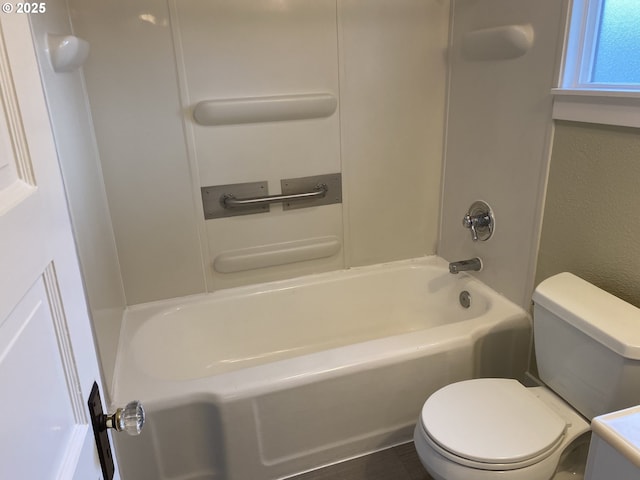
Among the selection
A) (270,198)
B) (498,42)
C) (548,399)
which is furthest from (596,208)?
(270,198)

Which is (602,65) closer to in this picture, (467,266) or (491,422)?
(467,266)

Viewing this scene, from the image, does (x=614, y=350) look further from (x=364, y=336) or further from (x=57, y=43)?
(x=57, y=43)

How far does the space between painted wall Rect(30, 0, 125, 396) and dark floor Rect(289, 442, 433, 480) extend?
0.86 m

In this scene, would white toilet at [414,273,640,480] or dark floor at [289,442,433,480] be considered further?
dark floor at [289,442,433,480]

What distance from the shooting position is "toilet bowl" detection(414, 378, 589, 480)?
4.08ft

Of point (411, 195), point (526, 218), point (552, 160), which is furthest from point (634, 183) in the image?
point (411, 195)

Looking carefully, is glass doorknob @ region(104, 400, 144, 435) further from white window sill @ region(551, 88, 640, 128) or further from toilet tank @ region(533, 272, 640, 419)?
white window sill @ region(551, 88, 640, 128)

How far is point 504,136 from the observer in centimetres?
185

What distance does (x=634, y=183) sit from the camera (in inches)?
52.8

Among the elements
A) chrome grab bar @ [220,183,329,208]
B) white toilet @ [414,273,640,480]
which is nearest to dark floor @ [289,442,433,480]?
white toilet @ [414,273,640,480]

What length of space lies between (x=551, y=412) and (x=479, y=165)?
1.06 meters

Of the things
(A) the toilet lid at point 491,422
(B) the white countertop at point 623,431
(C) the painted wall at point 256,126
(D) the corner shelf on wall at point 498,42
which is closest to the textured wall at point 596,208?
(D) the corner shelf on wall at point 498,42

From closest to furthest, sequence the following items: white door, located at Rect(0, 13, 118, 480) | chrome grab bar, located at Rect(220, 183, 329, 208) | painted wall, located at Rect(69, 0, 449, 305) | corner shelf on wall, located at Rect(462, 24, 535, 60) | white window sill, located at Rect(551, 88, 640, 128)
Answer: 1. white door, located at Rect(0, 13, 118, 480)
2. white window sill, located at Rect(551, 88, 640, 128)
3. corner shelf on wall, located at Rect(462, 24, 535, 60)
4. painted wall, located at Rect(69, 0, 449, 305)
5. chrome grab bar, located at Rect(220, 183, 329, 208)

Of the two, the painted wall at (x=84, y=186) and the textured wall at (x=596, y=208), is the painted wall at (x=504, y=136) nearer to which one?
the textured wall at (x=596, y=208)
